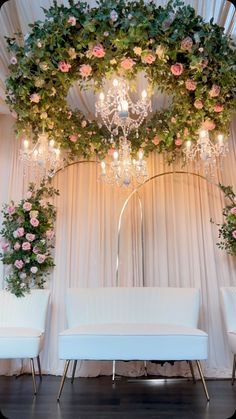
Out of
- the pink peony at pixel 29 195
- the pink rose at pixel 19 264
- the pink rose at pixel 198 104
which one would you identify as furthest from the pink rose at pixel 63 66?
the pink rose at pixel 19 264

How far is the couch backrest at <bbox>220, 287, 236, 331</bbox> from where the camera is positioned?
2.98 m

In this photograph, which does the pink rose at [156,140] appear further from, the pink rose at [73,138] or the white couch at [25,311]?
the white couch at [25,311]

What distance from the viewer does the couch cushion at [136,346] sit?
2402mm

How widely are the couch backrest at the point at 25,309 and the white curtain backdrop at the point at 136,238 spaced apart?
0.98ft

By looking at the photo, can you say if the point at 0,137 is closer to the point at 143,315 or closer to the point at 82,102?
the point at 82,102

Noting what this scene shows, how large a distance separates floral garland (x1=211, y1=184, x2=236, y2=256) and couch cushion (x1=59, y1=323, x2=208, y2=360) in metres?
1.23

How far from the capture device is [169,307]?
321cm

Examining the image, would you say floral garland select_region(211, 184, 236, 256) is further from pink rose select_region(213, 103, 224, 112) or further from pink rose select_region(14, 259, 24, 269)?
pink rose select_region(14, 259, 24, 269)

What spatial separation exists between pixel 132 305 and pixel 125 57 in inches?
91.7

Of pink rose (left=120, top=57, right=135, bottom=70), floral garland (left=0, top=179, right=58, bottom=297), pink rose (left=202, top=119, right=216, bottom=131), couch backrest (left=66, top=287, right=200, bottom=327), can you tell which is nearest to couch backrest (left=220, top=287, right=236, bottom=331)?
couch backrest (left=66, top=287, right=200, bottom=327)

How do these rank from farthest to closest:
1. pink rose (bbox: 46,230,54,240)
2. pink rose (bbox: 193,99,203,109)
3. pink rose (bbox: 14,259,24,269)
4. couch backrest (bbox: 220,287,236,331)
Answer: pink rose (bbox: 46,230,54,240), pink rose (bbox: 14,259,24,269), couch backrest (bbox: 220,287,236,331), pink rose (bbox: 193,99,203,109)

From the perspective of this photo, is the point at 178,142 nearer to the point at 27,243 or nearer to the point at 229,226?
the point at 229,226

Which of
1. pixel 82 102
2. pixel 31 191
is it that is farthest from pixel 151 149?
pixel 31 191

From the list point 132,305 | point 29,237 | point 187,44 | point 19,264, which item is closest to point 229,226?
point 132,305
